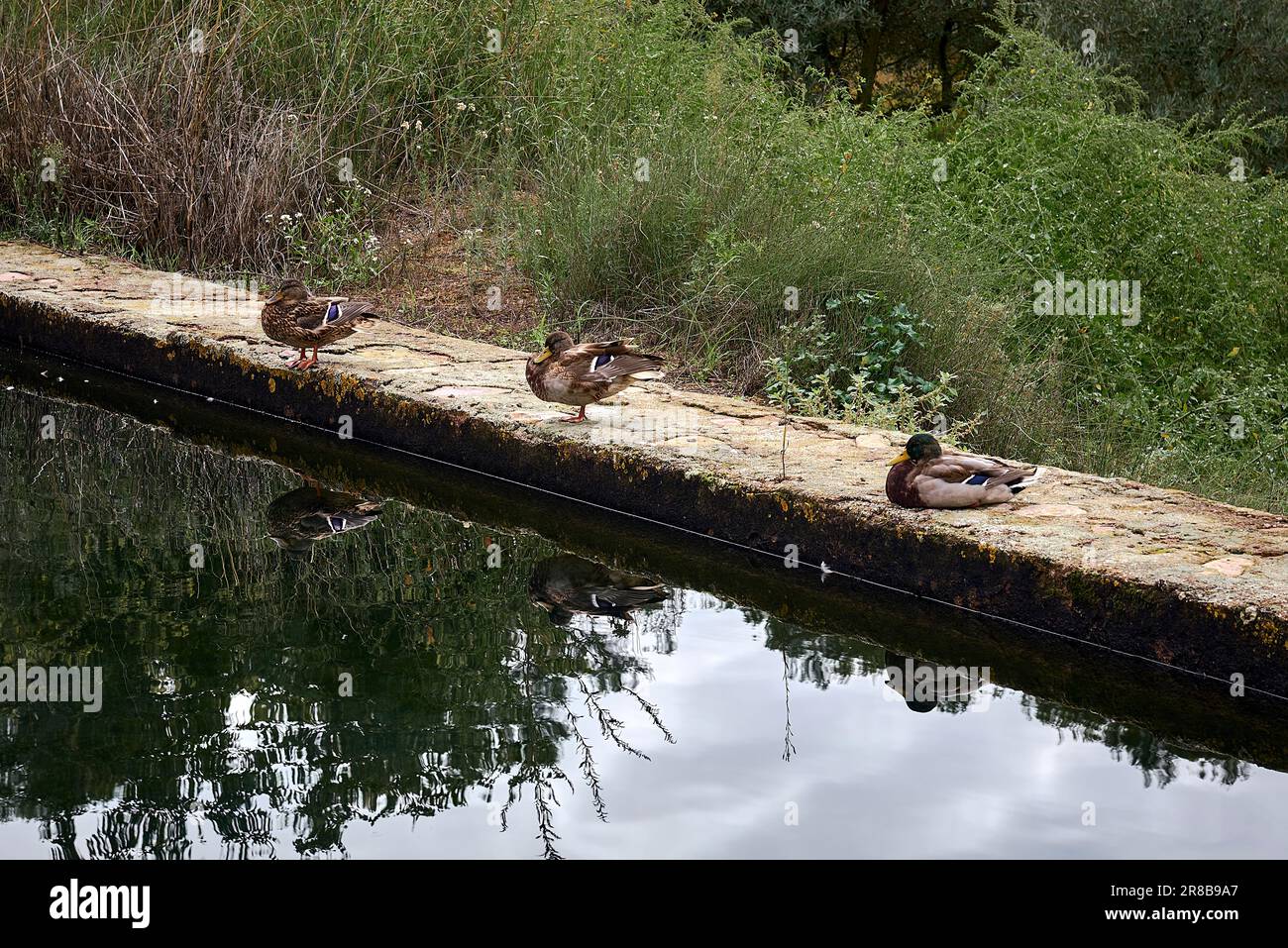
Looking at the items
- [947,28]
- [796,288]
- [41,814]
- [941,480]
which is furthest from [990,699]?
[947,28]

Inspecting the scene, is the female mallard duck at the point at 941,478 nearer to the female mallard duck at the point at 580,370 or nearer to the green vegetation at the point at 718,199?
the female mallard duck at the point at 580,370

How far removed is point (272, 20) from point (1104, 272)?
5.93m

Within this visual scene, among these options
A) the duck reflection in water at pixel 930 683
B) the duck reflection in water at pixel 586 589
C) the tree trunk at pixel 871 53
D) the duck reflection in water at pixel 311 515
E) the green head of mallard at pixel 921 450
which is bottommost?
the duck reflection in water at pixel 930 683

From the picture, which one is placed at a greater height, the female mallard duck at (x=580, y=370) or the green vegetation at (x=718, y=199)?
the green vegetation at (x=718, y=199)

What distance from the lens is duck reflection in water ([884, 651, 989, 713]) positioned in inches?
155

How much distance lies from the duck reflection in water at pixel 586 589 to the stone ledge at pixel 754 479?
1.86 ft

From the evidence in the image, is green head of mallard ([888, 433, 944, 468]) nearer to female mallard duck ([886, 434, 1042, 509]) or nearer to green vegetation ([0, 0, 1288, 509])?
female mallard duck ([886, 434, 1042, 509])

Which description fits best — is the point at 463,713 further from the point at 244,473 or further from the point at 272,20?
the point at 272,20

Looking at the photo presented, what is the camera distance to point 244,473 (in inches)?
236

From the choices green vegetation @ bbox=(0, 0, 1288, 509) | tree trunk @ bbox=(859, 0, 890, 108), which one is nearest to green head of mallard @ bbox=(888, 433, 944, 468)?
green vegetation @ bbox=(0, 0, 1288, 509)

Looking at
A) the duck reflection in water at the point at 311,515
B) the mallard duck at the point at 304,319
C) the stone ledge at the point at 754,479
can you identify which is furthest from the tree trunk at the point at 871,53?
the duck reflection in water at the point at 311,515

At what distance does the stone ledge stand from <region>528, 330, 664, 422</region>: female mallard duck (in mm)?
145

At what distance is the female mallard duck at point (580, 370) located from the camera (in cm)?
587

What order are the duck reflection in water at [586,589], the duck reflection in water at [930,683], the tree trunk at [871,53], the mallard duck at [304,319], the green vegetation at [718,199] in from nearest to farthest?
the duck reflection in water at [930,683] → the duck reflection in water at [586,589] → the mallard duck at [304,319] → the green vegetation at [718,199] → the tree trunk at [871,53]
